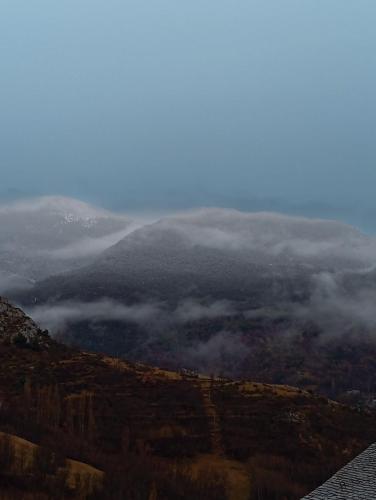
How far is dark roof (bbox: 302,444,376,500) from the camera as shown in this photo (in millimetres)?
24802

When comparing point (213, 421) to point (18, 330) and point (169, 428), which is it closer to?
point (169, 428)

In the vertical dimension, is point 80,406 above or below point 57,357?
below

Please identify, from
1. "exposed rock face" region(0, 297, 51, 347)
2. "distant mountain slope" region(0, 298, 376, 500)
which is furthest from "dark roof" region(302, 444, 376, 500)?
"exposed rock face" region(0, 297, 51, 347)

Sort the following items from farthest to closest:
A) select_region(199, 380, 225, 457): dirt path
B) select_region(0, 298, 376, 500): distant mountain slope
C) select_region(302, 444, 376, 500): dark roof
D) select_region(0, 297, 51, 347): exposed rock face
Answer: select_region(0, 297, 51, 347): exposed rock face → select_region(199, 380, 225, 457): dirt path → select_region(0, 298, 376, 500): distant mountain slope → select_region(302, 444, 376, 500): dark roof

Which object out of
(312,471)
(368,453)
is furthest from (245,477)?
(368,453)

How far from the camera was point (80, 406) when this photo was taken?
84438 mm

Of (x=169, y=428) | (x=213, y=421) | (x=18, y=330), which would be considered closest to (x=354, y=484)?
(x=169, y=428)


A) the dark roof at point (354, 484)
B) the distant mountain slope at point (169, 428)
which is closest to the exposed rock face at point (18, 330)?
Answer: the distant mountain slope at point (169, 428)

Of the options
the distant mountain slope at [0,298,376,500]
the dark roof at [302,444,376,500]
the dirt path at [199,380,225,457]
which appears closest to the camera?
the dark roof at [302,444,376,500]

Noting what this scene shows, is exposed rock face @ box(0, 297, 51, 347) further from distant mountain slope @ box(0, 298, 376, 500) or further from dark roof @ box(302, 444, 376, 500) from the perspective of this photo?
dark roof @ box(302, 444, 376, 500)

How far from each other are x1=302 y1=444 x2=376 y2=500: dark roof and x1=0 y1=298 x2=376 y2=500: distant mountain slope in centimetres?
2147

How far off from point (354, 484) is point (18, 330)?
335 ft

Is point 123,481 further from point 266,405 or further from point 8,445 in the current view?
point 266,405

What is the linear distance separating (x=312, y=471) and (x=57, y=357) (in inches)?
2449
